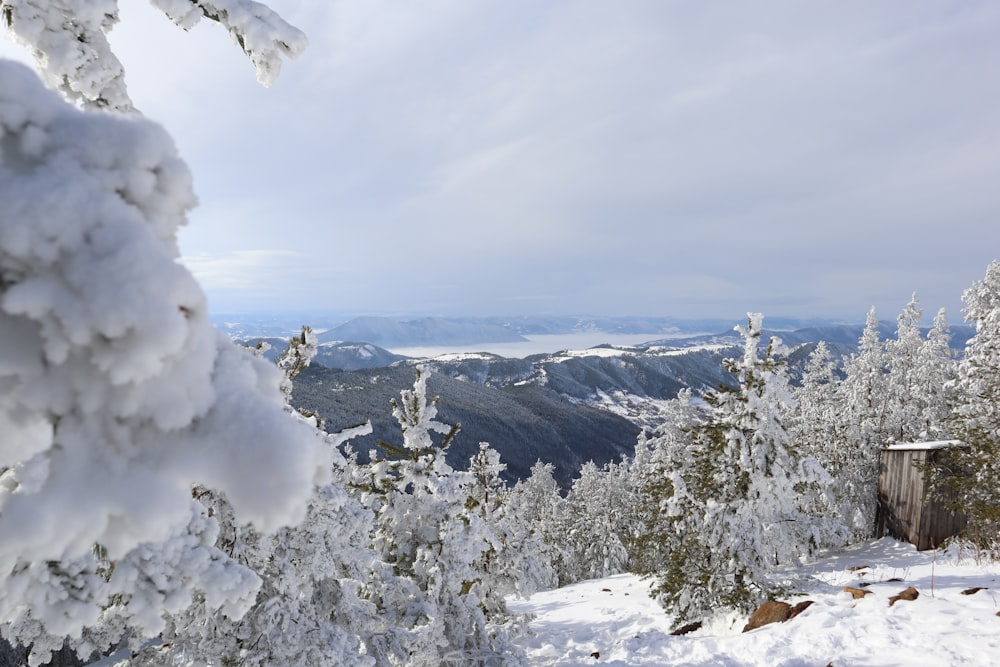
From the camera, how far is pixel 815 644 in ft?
A: 25.6

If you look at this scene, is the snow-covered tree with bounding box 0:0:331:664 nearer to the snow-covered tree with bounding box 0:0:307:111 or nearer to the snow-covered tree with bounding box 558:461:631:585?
the snow-covered tree with bounding box 0:0:307:111

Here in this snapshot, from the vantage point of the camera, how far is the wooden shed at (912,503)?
13859mm

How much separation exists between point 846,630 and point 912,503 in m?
9.57

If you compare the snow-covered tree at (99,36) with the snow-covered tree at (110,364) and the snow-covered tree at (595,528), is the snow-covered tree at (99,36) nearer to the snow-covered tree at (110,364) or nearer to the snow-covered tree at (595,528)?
the snow-covered tree at (110,364)

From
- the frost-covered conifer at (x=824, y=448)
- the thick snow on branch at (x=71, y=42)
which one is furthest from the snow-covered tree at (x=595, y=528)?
the thick snow on branch at (x=71, y=42)

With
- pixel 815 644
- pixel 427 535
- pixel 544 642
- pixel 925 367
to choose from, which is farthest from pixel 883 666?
pixel 925 367

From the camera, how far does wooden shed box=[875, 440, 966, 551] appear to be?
1386 cm

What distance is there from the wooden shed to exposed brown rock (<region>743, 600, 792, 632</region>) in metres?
7.27

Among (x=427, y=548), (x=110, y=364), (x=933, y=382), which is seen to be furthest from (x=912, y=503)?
(x=110, y=364)

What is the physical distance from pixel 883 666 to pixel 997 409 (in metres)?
9.02

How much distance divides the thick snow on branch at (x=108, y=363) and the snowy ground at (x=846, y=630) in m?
9.16

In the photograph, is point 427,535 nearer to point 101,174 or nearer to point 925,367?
point 101,174

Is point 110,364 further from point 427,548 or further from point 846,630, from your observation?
point 846,630

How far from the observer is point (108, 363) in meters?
1.38
